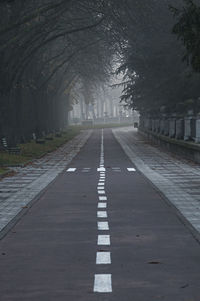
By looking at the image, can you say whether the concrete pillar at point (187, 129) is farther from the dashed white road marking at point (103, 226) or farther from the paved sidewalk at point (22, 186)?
the dashed white road marking at point (103, 226)

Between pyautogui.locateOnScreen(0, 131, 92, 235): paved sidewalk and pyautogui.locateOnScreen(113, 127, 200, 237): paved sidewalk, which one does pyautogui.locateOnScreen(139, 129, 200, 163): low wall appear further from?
pyautogui.locateOnScreen(0, 131, 92, 235): paved sidewalk

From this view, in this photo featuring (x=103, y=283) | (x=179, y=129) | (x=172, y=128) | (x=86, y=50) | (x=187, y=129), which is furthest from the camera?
(x=86, y=50)

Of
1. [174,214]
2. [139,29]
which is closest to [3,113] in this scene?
[139,29]

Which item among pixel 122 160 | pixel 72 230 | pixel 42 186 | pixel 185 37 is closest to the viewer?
pixel 72 230

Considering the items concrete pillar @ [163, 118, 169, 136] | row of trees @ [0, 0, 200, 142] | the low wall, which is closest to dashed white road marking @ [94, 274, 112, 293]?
the low wall

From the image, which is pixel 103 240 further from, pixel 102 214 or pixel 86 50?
pixel 86 50

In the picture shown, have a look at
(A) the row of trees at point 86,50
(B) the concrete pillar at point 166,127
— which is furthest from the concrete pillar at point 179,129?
(B) the concrete pillar at point 166,127

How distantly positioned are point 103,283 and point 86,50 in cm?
5216

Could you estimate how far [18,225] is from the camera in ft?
43.6

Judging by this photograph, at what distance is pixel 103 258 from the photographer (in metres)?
9.75

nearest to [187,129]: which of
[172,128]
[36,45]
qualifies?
[172,128]

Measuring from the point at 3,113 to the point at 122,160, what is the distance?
38.6ft

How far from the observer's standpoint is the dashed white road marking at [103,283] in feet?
25.8

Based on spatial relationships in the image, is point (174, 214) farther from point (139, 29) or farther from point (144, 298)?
point (139, 29)
